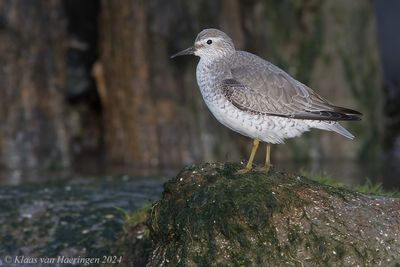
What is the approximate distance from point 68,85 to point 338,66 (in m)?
4.14

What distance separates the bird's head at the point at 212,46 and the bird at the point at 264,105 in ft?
0.93

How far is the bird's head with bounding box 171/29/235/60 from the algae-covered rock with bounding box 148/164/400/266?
171 centimetres

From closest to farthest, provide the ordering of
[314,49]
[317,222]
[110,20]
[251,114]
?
[317,222], [251,114], [110,20], [314,49]

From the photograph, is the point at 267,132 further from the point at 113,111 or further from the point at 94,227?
the point at 113,111

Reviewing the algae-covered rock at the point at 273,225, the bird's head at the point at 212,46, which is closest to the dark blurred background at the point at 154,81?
the bird's head at the point at 212,46

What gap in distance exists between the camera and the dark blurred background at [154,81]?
39.2 ft

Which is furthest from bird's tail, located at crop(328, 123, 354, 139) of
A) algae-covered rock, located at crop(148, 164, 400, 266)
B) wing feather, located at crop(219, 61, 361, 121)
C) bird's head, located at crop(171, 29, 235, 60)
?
bird's head, located at crop(171, 29, 235, 60)

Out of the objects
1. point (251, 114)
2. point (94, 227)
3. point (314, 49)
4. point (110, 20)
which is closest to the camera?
point (251, 114)

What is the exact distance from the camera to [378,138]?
13.9 metres

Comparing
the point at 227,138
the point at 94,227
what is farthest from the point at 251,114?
the point at 227,138

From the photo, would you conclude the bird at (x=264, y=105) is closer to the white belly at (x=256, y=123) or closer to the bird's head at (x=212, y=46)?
the white belly at (x=256, y=123)

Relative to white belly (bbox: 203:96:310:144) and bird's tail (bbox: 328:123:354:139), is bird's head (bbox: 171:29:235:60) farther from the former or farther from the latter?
bird's tail (bbox: 328:123:354:139)

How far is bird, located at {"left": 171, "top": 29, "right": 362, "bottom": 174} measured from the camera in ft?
23.4

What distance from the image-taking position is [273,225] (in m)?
6.12
